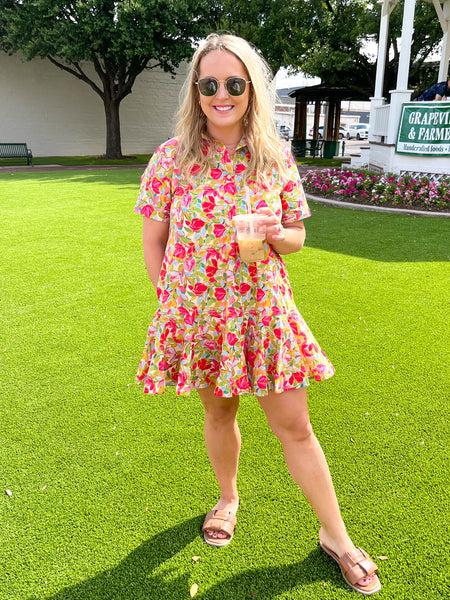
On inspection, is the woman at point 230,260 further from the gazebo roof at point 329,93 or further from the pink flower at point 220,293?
the gazebo roof at point 329,93

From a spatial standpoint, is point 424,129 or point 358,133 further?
point 358,133

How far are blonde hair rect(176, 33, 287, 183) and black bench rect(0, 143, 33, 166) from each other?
2092 centimetres

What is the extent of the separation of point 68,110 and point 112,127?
408cm

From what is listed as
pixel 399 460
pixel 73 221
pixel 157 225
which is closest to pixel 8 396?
pixel 157 225

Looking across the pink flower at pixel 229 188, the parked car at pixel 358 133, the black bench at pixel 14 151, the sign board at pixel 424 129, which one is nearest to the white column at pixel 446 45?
the sign board at pixel 424 129

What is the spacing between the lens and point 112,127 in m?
22.7


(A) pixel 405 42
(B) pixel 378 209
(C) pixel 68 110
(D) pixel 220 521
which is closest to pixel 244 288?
(D) pixel 220 521

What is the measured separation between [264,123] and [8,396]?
2.51 metres

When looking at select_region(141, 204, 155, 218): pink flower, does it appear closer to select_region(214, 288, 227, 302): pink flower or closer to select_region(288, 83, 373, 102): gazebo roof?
select_region(214, 288, 227, 302): pink flower

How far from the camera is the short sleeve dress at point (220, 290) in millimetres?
1788

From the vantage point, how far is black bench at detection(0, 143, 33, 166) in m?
21.5

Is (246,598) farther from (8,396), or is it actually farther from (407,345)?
(407,345)

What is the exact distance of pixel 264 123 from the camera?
1.88 meters

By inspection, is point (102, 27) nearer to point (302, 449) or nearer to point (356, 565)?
point (302, 449)
